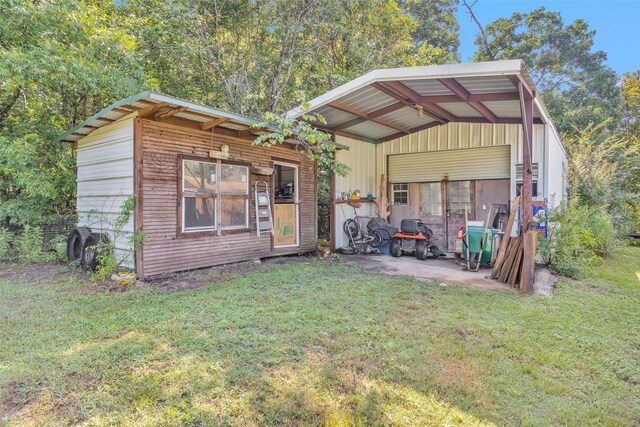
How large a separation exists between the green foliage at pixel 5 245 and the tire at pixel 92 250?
7.21 feet

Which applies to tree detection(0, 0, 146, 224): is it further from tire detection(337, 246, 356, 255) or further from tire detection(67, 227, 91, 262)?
tire detection(337, 246, 356, 255)

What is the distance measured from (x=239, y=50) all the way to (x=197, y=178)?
600 cm

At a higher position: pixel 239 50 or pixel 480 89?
pixel 239 50

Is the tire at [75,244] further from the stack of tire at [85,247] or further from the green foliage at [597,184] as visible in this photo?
the green foliage at [597,184]

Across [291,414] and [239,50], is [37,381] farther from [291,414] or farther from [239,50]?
[239,50]

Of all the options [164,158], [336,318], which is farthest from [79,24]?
[336,318]

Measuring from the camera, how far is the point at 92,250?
5.11m

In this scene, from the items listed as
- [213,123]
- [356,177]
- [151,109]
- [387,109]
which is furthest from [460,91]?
[151,109]

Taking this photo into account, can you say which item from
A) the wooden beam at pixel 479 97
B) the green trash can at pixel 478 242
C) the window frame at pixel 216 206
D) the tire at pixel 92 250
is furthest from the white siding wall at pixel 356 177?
the tire at pixel 92 250

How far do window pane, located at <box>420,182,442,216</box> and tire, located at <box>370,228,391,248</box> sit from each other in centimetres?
148

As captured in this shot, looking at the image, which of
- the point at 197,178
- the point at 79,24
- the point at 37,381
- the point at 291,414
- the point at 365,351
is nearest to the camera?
the point at 291,414

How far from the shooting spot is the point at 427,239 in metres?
7.22

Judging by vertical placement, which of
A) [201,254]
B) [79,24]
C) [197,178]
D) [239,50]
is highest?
[239,50]

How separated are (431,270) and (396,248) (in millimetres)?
1637
